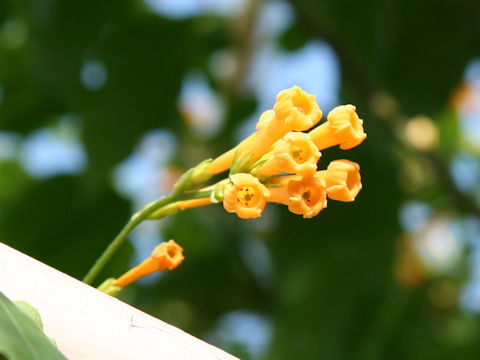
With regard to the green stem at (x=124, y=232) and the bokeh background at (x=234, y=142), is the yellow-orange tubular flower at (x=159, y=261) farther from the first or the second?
the bokeh background at (x=234, y=142)

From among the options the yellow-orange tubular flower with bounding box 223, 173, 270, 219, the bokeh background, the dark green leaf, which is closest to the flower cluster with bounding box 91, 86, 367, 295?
the yellow-orange tubular flower with bounding box 223, 173, 270, 219

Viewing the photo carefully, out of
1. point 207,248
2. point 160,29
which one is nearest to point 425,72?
point 160,29

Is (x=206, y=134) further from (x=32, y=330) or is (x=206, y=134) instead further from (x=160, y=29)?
(x=32, y=330)

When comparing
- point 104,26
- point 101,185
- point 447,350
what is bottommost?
point 447,350

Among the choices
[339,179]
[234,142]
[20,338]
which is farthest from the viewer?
[234,142]

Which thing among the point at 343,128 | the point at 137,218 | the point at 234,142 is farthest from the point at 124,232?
the point at 234,142

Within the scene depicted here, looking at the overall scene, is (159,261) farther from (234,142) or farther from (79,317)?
(234,142)
